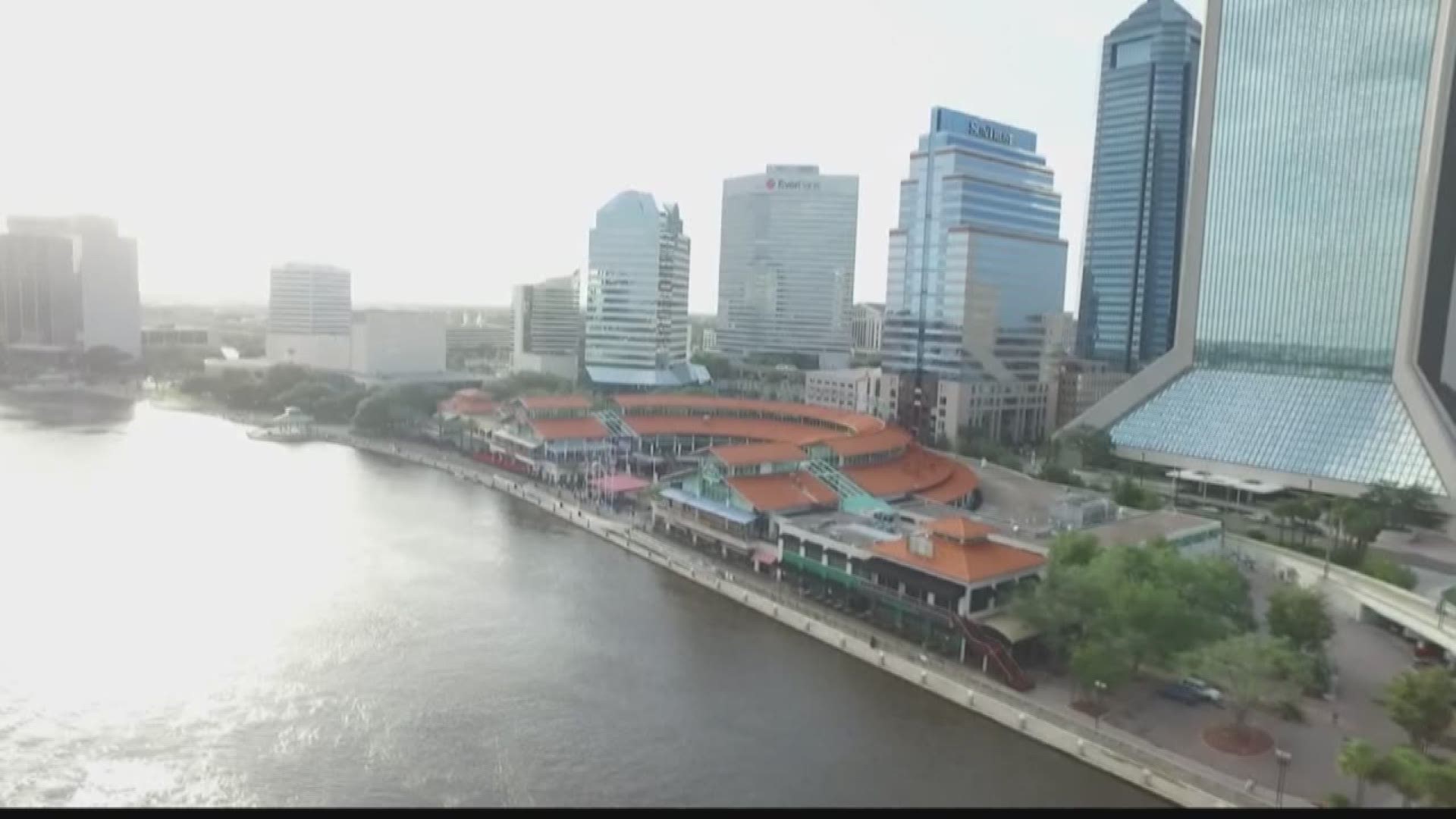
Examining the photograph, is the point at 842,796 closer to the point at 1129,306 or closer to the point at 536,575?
the point at 536,575

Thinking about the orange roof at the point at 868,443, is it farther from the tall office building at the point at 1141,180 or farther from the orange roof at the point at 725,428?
the tall office building at the point at 1141,180

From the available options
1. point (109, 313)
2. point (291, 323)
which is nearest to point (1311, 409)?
point (291, 323)

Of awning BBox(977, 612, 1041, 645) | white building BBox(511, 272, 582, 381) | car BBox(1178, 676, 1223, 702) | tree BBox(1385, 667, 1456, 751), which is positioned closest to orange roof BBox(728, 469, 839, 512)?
awning BBox(977, 612, 1041, 645)

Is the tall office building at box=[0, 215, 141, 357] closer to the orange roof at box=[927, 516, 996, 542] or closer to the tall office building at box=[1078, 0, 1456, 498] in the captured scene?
the orange roof at box=[927, 516, 996, 542]

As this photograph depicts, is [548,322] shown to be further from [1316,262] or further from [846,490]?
[1316,262]

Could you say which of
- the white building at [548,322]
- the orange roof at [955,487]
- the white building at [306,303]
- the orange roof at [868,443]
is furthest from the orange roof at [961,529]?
the white building at [306,303]

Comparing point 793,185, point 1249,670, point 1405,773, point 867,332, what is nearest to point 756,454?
point 1249,670
